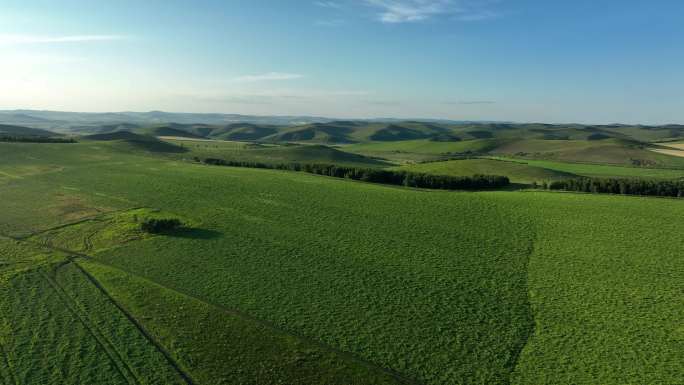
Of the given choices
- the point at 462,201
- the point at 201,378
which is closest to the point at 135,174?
the point at 462,201

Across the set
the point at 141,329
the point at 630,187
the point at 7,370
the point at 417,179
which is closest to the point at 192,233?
the point at 141,329

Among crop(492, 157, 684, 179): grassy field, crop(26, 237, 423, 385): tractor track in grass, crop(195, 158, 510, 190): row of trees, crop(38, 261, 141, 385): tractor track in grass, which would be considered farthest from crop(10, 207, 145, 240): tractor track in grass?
crop(492, 157, 684, 179): grassy field

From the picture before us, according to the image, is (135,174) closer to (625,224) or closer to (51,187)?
(51,187)

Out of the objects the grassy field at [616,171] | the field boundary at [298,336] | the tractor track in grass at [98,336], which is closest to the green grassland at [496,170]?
the grassy field at [616,171]

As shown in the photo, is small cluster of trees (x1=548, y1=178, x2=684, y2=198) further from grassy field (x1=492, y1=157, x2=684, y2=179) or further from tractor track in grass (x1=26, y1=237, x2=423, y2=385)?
tractor track in grass (x1=26, y1=237, x2=423, y2=385)

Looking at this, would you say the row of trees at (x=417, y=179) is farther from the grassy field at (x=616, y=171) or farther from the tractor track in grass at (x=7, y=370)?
the tractor track in grass at (x=7, y=370)

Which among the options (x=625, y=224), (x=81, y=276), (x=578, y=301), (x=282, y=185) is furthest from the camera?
(x=282, y=185)
